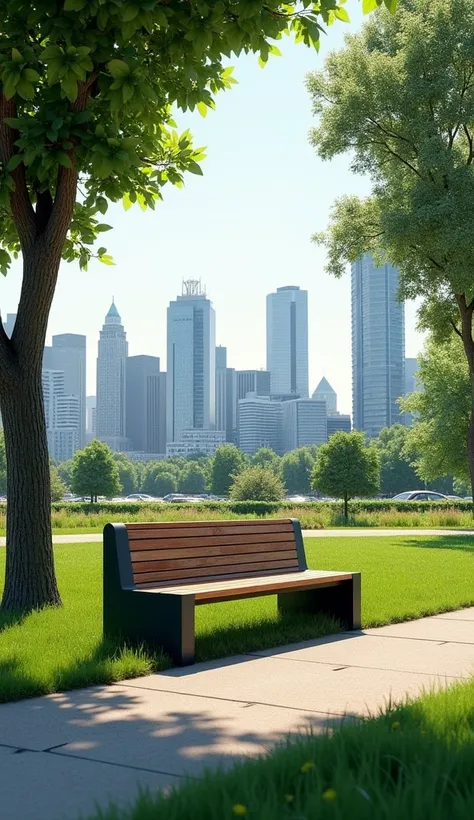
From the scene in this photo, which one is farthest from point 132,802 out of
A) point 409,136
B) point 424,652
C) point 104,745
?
point 409,136

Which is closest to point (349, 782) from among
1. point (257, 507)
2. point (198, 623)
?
point (198, 623)

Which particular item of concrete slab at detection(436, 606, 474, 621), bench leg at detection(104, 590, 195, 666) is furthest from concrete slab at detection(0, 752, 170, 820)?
concrete slab at detection(436, 606, 474, 621)

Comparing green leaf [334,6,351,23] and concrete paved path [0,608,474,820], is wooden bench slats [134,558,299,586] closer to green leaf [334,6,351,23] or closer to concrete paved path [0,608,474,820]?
concrete paved path [0,608,474,820]

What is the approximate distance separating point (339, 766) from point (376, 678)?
286cm

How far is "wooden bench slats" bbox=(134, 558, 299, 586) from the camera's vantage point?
281 inches

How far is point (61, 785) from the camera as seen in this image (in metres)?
3.87

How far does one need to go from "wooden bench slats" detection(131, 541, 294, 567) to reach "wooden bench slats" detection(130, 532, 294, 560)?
0.06ft

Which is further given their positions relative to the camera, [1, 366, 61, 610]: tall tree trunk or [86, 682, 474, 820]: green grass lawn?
[1, 366, 61, 610]: tall tree trunk

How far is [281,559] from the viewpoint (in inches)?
343

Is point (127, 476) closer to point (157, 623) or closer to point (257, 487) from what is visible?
point (257, 487)

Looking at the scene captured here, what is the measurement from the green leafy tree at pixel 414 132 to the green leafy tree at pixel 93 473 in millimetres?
31978

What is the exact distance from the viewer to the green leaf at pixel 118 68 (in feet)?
23.0

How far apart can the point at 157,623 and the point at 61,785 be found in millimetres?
2937

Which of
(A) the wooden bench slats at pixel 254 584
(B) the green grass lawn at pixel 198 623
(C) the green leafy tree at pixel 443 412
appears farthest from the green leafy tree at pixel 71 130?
(C) the green leafy tree at pixel 443 412
